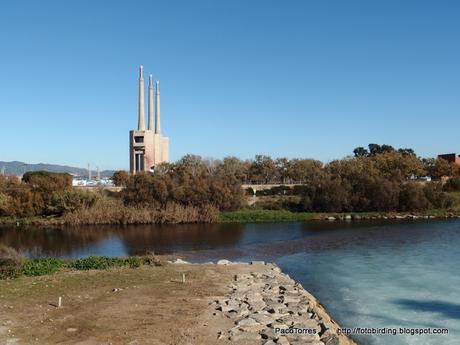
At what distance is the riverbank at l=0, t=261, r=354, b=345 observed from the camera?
12680 millimetres

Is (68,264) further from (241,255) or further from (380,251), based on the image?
(380,251)

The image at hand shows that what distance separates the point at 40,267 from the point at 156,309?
9598mm

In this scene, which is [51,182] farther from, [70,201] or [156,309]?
[156,309]

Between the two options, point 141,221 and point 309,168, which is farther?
point 309,168

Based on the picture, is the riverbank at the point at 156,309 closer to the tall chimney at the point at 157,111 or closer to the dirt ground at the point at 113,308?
the dirt ground at the point at 113,308

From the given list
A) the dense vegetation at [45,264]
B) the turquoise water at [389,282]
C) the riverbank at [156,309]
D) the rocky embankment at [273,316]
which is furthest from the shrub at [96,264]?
the turquoise water at [389,282]

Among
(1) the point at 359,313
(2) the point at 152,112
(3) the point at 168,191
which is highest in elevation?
(2) the point at 152,112

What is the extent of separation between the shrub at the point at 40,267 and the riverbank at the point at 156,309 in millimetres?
840

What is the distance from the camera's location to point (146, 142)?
9319 cm

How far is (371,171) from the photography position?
7956 centimetres

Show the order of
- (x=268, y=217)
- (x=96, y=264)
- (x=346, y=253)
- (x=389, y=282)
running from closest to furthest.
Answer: (x=389, y=282) → (x=96, y=264) → (x=346, y=253) → (x=268, y=217)

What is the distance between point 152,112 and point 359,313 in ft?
278

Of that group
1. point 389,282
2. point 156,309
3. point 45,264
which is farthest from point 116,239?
point 156,309

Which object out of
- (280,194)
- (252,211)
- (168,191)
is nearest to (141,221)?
(168,191)
